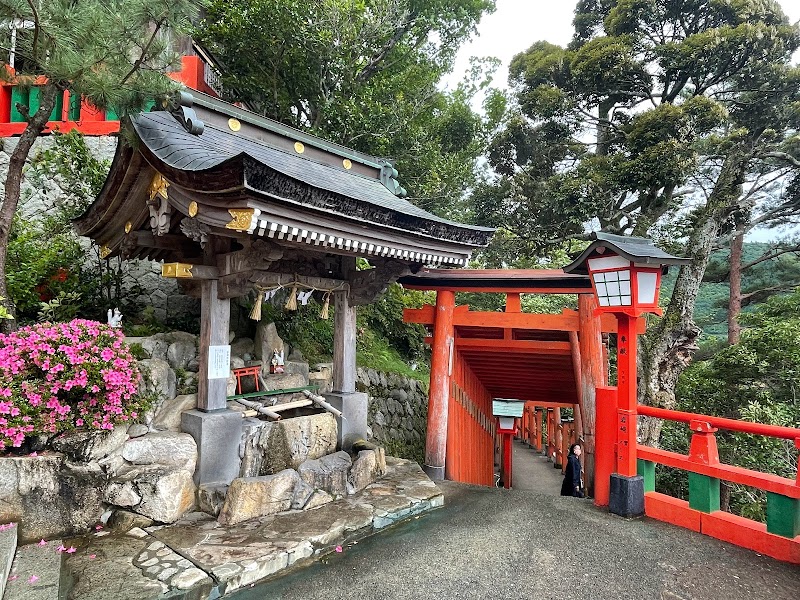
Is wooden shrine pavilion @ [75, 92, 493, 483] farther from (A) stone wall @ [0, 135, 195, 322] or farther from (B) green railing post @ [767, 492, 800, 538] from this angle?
(B) green railing post @ [767, 492, 800, 538]

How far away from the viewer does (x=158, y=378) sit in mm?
4844

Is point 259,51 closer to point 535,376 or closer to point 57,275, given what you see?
point 57,275

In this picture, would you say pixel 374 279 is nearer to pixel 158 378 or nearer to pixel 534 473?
pixel 158 378

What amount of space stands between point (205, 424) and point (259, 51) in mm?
8956

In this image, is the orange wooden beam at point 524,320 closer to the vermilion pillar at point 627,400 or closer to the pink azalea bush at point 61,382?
the vermilion pillar at point 627,400

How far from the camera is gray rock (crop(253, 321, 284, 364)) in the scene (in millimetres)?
6277

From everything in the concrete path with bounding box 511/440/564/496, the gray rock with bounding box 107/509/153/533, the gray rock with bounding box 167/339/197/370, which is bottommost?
the concrete path with bounding box 511/440/564/496

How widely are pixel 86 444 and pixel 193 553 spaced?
141cm

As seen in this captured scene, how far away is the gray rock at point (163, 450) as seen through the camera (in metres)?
4.35

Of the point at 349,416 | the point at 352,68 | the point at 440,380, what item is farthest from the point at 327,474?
the point at 352,68

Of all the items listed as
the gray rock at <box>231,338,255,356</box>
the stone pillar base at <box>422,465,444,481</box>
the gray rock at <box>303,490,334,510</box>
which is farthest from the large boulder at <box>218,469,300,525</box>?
the stone pillar base at <box>422,465,444,481</box>

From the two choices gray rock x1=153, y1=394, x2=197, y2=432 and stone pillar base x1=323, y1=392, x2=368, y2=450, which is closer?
gray rock x1=153, y1=394, x2=197, y2=432

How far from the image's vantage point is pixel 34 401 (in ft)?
12.8

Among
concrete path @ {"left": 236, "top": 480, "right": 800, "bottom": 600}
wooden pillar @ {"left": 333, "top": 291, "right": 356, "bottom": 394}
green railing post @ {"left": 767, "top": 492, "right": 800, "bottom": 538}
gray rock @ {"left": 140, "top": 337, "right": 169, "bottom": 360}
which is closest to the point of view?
concrete path @ {"left": 236, "top": 480, "right": 800, "bottom": 600}
